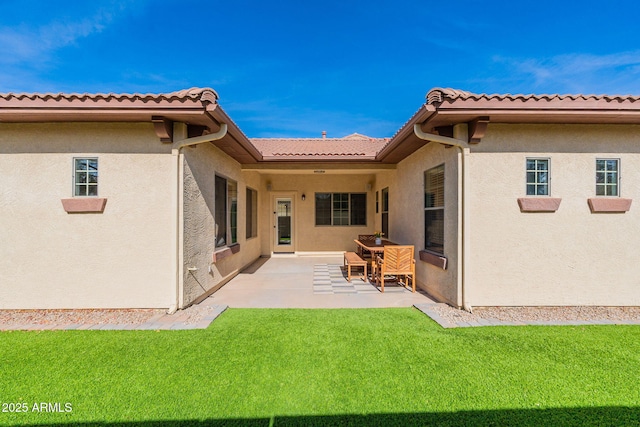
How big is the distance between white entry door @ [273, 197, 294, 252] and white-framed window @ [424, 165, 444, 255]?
22.4ft

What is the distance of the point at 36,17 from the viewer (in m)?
6.86

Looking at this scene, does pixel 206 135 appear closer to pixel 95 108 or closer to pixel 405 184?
pixel 95 108

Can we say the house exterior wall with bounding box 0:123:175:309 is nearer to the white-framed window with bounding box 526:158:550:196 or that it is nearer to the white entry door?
the white-framed window with bounding box 526:158:550:196

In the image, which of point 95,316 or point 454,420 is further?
point 95,316

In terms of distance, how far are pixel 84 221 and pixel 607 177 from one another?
9.45 metres

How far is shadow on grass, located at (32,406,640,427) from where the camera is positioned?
2234 mm

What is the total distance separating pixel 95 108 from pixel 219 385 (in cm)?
451

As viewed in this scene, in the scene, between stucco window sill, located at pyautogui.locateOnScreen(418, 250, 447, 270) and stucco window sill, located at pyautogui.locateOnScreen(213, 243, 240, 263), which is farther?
stucco window sill, located at pyautogui.locateOnScreen(213, 243, 240, 263)

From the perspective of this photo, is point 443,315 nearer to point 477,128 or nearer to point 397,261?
point 397,261

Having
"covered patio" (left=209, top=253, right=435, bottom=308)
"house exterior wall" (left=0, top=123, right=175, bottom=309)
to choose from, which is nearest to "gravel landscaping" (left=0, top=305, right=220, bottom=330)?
"house exterior wall" (left=0, top=123, right=175, bottom=309)

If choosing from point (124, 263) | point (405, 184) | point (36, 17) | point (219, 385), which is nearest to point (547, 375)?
point (219, 385)

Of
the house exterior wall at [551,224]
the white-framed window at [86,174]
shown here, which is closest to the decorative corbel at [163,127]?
the white-framed window at [86,174]

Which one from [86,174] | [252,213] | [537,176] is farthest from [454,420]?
[252,213]

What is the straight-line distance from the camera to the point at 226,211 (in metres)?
7.07
